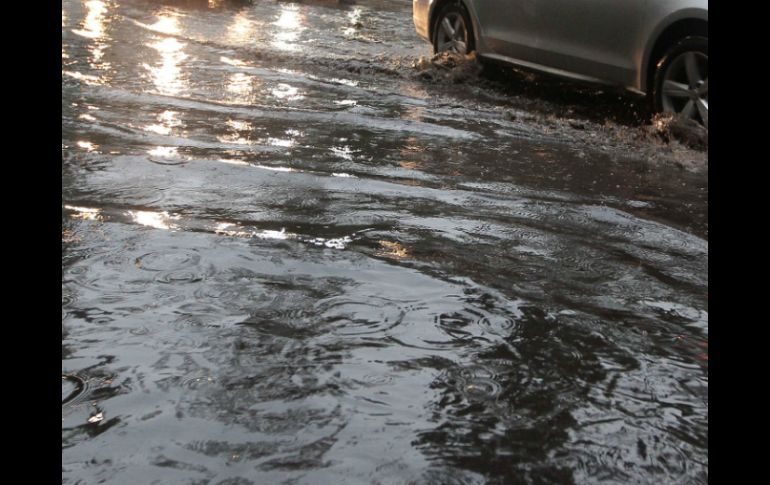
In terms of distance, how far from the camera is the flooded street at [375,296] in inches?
108

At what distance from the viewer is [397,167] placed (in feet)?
20.5

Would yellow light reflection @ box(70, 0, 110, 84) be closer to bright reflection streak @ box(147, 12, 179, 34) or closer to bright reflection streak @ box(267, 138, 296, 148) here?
bright reflection streak @ box(147, 12, 179, 34)

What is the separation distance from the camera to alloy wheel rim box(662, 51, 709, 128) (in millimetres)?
7477

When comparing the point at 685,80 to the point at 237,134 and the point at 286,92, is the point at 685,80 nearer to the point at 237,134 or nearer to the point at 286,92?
the point at 286,92

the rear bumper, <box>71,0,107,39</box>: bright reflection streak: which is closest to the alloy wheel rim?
the rear bumper

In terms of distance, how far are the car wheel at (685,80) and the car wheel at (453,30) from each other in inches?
112

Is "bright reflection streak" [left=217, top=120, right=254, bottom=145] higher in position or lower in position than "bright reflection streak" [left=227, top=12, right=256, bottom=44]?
lower

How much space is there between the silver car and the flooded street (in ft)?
1.43

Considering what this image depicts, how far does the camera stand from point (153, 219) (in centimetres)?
482

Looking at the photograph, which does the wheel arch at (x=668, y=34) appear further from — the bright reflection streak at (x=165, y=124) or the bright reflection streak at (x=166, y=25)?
the bright reflection streak at (x=166, y=25)

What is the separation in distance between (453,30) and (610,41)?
2.68m

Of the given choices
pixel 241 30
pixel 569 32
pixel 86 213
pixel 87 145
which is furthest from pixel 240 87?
pixel 241 30
